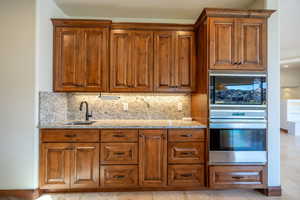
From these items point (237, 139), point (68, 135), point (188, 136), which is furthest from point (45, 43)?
point (237, 139)

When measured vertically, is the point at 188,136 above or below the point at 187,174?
above

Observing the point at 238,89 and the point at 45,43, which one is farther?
the point at 45,43

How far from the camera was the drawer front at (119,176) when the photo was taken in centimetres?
252

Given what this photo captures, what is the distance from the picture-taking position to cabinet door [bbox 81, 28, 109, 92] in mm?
2871

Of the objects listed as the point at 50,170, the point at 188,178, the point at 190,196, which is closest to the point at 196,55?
the point at 188,178

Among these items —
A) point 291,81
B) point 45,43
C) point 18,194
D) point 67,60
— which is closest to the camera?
point 18,194

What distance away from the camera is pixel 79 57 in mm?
2877

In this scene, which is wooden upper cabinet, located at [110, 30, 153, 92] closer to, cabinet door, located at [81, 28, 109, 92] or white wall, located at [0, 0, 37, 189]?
cabinet door, located at [81, 28, 109, 92]

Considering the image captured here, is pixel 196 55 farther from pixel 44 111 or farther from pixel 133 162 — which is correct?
pixel 44 111

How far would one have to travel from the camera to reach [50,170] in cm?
247

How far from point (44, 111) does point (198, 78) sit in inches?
93.5

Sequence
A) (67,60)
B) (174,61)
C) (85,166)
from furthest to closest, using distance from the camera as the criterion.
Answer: (174,61) → (67,60) → (85,166)

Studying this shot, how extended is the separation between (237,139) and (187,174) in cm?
86

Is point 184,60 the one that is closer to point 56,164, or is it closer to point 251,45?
point 251,45
